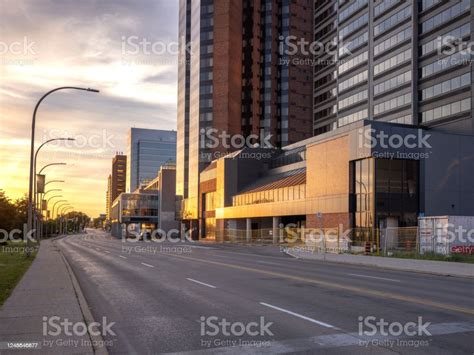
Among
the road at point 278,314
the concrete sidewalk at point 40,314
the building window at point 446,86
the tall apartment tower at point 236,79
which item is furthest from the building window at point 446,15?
the concrete sidewalk at point 40,314

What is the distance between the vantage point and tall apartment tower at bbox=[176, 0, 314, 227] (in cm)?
11575

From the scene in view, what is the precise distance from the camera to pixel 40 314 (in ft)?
36.0

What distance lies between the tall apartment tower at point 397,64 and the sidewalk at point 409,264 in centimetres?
4079

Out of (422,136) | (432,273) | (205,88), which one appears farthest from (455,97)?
(205,88)

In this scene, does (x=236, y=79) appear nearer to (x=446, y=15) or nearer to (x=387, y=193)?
(x=446, y=15)

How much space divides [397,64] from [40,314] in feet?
259

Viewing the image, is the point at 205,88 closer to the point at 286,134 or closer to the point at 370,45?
the point at 286,134

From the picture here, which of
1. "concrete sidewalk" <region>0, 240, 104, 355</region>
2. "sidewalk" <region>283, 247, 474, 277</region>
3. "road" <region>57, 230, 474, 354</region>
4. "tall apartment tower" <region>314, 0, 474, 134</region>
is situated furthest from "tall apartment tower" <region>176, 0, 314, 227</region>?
A: "concrete sidewalk" <region>0, 240, 104, 355</region>

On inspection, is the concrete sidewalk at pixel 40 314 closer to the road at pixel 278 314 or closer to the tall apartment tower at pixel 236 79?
the road at pixel 278 314

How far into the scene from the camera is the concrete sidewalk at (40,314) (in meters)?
8.08

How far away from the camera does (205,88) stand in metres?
117

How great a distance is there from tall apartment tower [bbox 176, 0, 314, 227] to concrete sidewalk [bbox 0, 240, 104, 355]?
90597 mm

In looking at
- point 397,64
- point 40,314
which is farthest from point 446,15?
point 40,314

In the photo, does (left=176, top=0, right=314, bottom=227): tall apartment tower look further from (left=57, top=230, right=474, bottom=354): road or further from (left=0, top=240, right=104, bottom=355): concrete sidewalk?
(left=0, top=240, right=104, bottom=355): concrete sidewalk
